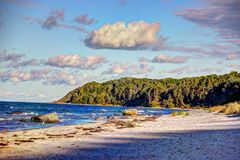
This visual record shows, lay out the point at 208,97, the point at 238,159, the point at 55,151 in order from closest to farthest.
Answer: the point at 238,159
the point at 55,151
the point at 208,97

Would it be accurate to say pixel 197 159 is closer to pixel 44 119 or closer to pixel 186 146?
pixel 186 146

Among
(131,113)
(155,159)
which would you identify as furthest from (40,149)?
(131,113)

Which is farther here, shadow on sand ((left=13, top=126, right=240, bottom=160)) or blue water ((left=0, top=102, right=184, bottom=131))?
blue water ((left=0, top=102, right=184, bottom=131))

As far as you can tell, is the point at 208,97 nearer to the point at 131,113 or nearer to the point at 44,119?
the point at 131,113

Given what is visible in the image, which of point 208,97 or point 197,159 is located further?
point 208,97

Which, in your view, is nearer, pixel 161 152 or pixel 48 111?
pixel 161 152

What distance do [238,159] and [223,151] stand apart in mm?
2065

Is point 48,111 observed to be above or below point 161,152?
above

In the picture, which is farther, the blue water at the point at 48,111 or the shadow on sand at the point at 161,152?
the blue water at the point at 48,111

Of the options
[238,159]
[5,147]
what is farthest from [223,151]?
[5,147]

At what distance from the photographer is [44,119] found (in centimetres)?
4541

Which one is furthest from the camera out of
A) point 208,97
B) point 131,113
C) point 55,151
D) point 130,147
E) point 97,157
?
point 208,97

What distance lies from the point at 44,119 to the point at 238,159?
34.2 m

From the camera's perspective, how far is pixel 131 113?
80.3 m
